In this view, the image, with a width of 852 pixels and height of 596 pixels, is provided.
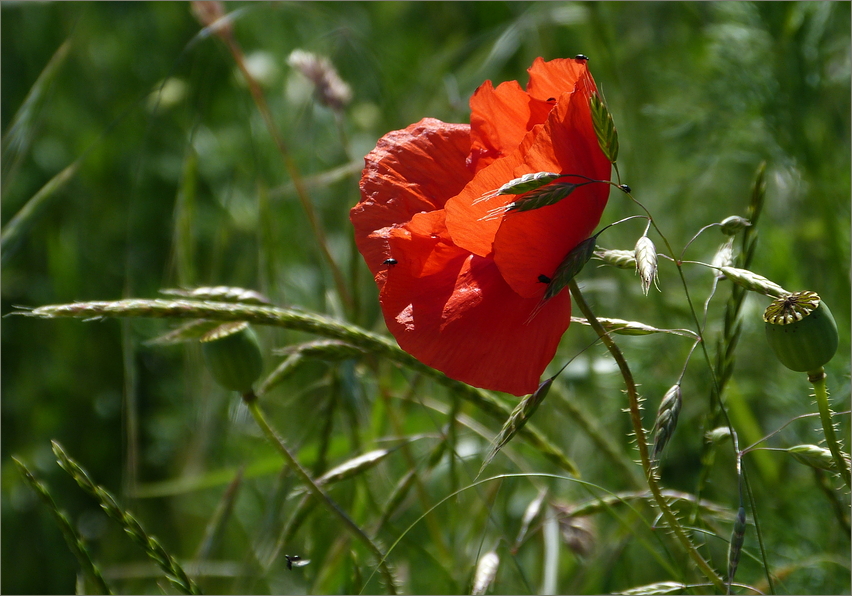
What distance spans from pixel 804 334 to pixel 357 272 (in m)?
0.54

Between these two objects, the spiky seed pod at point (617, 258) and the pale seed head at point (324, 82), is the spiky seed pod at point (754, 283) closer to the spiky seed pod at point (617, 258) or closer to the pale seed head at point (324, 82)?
the spiky seed pod at point (617, 258)

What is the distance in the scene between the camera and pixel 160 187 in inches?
73.4

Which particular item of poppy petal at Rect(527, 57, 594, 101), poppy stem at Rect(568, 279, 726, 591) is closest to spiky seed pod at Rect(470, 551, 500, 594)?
poppy stem at Rect(568, 279, 726, 591)

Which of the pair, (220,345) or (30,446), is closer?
(220,345)

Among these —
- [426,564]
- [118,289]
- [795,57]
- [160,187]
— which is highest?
[795,57]

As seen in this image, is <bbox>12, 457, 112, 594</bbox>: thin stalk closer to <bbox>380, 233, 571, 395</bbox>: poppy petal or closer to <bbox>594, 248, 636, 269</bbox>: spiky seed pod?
<bbox>380, 233, 571, 395</bbox>: poppy petal

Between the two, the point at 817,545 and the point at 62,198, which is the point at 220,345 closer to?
the point at 817,545

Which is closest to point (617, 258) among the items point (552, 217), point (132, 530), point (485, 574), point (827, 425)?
point (552, 217)

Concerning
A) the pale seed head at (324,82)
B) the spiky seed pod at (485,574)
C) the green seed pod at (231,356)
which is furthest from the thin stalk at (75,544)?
the pale seed head at (324,82)

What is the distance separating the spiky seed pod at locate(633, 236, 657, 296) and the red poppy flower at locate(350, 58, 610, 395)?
0.23ft

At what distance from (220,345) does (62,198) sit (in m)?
1.38

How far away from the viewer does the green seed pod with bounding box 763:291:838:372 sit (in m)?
0.47

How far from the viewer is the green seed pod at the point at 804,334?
47 centimetres

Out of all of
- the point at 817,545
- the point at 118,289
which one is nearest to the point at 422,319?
the point at 817,545
